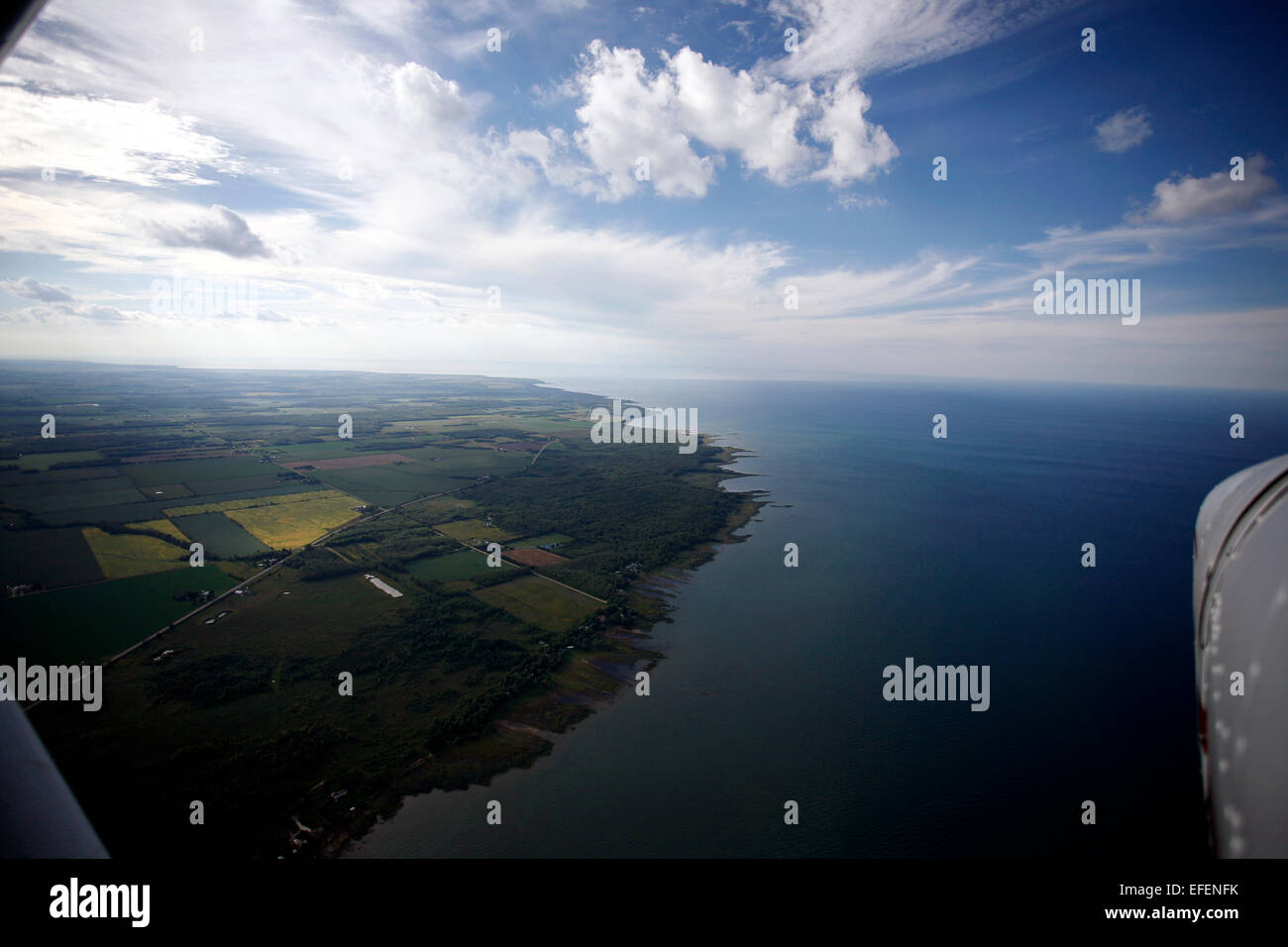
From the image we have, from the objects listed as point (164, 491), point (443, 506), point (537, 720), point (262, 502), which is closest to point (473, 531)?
point (443, 506)

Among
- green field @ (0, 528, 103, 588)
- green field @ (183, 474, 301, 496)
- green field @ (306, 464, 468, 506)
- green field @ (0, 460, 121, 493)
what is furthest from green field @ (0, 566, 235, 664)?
green field @ (0, 460, 121, 493)

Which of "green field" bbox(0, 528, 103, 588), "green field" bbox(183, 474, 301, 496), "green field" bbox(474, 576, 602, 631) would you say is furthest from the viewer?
"green field" bbox(183, 474, 301, 496)

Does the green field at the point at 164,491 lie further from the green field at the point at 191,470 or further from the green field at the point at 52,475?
the green field at the point at 52,475

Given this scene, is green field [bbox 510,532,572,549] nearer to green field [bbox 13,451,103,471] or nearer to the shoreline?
the shoreline

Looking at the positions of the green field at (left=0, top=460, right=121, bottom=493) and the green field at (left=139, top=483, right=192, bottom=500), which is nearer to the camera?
the green field at (left=0, top=460, right=121, bottom=493)

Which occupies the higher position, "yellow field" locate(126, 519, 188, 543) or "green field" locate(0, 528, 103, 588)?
"yellow field" locate(126, 519, 188, 543)
